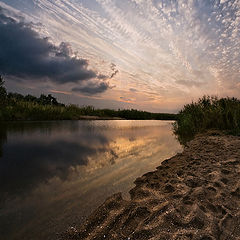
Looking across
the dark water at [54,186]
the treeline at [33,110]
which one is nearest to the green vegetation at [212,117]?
the dark water at [54,186]

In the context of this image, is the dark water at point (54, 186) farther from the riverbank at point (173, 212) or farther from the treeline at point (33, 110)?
the treeline at point (33, 110)

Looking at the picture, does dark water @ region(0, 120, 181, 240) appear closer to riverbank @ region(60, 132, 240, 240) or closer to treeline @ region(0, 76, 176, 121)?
riverbank @ region(60, 132, 240, 240)

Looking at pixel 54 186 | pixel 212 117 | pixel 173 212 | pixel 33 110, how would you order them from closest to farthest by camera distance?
pixel 173 212
pixel 54 186
pixel 212 117
pixel 33 110

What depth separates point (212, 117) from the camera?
875 centimetres

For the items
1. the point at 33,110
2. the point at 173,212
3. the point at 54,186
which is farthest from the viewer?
the point at 33,110

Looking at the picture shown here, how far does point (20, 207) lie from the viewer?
5.81 ft

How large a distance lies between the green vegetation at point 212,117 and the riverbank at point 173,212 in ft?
17.3

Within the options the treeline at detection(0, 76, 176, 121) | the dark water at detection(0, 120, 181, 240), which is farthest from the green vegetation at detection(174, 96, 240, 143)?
the treeline at detection(0, 76, 176, 121)

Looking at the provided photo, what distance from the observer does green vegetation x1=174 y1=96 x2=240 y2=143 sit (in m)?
7.63

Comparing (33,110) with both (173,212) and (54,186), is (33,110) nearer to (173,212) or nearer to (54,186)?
(54,186)

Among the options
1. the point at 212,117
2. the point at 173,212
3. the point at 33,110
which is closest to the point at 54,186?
the point at 173,212

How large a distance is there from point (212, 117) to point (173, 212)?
8679 mm

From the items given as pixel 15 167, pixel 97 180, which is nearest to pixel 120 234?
pixel 97 180

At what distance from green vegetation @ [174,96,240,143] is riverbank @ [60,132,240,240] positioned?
17.3 ft
